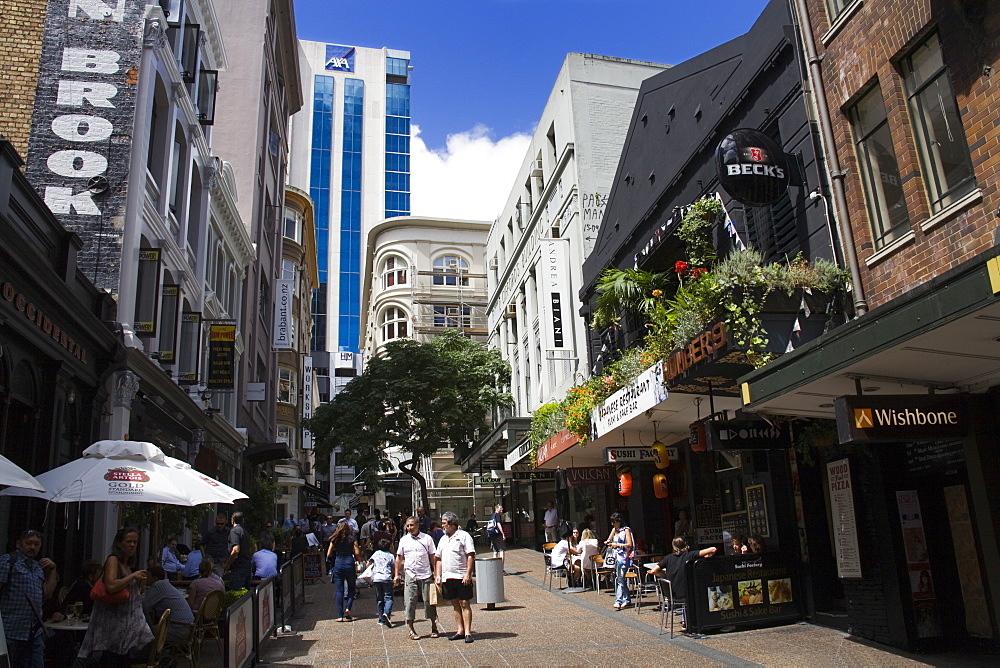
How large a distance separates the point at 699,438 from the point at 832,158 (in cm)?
419

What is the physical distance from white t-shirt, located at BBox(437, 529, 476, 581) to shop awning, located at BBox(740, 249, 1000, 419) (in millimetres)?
4515

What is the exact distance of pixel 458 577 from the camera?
10656 mm

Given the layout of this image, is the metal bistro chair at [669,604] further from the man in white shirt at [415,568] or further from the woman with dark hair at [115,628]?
the woman with dark hair at [115,628]

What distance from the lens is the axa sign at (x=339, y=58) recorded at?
113312 millimetres

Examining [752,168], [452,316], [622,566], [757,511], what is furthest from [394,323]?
[752,168]

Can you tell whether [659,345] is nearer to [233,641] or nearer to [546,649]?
[546,649]

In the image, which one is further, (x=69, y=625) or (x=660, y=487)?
(x=660, y=487)

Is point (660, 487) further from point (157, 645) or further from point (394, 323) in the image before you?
point (394, 323)

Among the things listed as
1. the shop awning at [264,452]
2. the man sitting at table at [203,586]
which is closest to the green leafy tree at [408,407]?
the shop awning at [264,452]

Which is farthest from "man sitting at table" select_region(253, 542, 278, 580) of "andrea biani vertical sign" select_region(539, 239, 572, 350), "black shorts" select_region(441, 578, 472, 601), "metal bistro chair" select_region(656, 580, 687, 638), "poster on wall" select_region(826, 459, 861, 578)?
"andrea biani vertical sign" select_region(539, 239, 572, 350)

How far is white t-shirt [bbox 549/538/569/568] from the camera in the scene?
53.7ft

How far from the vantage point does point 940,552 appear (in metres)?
8.77

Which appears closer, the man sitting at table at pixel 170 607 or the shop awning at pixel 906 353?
the shop awning at pixel 906 353

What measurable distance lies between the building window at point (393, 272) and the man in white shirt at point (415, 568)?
51089 millimetres
